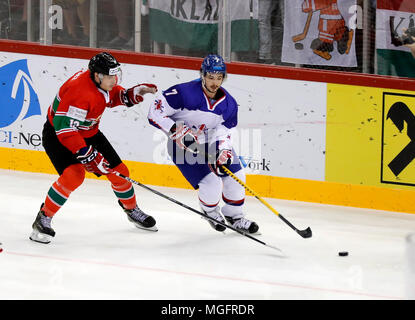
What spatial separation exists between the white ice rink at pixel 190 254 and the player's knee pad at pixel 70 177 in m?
0.36

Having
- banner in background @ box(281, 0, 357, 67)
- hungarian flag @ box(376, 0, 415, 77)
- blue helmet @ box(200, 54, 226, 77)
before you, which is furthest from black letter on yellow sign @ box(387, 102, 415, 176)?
blue helmet @ box(200, 54, 226, 77)

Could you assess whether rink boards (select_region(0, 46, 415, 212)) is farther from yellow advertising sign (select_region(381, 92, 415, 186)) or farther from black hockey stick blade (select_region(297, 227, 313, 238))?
black hockey stick blade (select_region(297, 227, 313, 238))

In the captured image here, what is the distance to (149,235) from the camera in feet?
21.8

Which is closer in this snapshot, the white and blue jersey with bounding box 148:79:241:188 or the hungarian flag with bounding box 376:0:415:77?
the white and blue jersey with bounding box 148:79:241:188

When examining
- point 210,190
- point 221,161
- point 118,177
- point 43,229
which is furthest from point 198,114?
point 43,229

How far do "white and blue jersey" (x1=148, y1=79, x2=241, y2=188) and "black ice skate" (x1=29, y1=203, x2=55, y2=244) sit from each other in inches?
33.8

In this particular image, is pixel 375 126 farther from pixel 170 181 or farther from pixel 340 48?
pixel 170 181

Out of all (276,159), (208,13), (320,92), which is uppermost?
(208,13)

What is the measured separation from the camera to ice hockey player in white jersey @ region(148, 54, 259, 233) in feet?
21.0

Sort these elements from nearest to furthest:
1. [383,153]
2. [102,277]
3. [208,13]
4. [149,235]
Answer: [102,277]
[149,235]
[383,153]
[208,13]

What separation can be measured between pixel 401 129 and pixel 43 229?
2469mm
